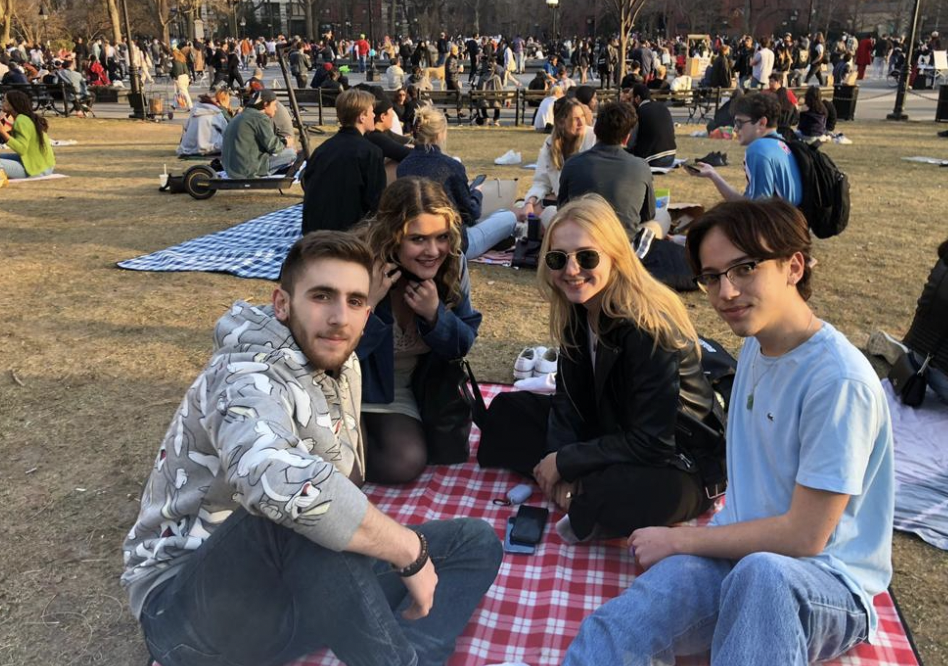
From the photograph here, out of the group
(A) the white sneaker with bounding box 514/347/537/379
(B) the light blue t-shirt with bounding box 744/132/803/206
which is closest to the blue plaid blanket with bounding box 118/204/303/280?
(A) the white sneaker with bounding box 514/347/537/379

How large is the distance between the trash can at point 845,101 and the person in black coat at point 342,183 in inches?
632

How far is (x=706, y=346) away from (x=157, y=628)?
300 centimetres

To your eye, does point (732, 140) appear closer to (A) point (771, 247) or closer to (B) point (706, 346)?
(B) point (706, 346)

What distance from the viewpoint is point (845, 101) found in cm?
1847

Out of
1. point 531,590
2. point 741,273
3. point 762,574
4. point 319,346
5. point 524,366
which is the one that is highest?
point 741,273

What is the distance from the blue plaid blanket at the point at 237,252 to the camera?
7219 millimetres

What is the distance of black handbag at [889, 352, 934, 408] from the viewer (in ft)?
13.8

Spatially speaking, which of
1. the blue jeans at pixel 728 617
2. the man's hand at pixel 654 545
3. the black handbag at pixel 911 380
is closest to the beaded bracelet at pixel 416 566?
the blue jeans at pixel 728 617

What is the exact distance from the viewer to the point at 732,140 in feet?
51.5

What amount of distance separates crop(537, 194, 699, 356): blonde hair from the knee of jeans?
997mm

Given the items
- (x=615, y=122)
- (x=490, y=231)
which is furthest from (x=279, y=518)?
(x=490, y=231)

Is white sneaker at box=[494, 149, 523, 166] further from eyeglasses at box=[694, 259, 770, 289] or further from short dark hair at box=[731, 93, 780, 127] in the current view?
eyeglasses at box=[694, 259, 770, 289]

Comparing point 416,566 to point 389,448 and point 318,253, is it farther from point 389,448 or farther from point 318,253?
point 389,448

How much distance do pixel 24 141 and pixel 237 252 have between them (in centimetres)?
600
